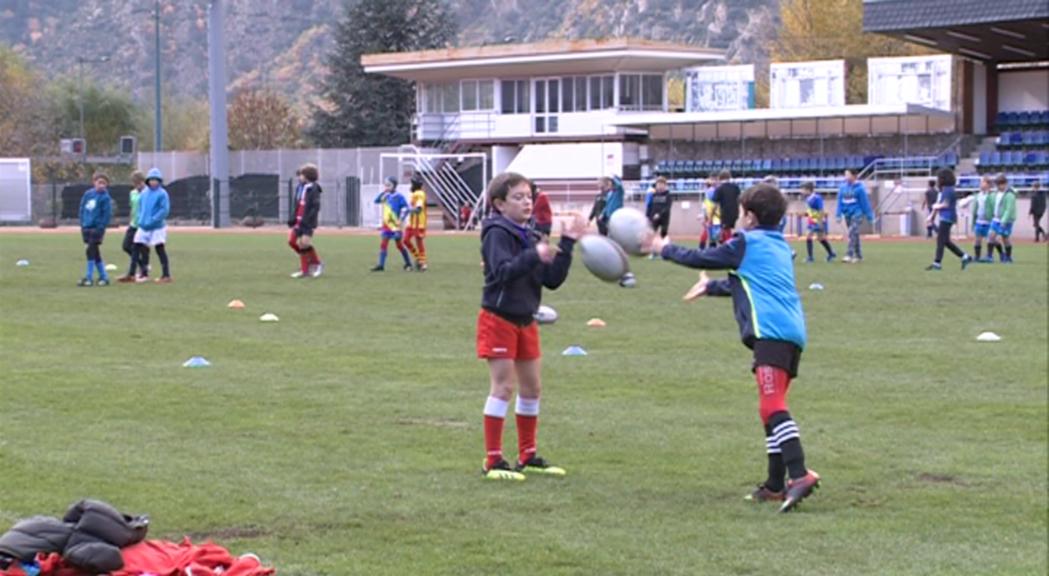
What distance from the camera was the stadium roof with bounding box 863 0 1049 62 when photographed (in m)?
49.3

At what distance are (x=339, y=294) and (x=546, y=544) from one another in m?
16.9

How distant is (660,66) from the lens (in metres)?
72.6

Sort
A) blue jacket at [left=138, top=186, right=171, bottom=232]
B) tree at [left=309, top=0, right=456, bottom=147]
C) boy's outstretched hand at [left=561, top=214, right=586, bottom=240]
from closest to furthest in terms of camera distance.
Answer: boy's outstretched hand at [left=561, top=214, right=586, bottom=240]
blue jacket at [left=138, top=186, right=171, bottom=232]
tree at [left=309, top=0, right=456, bottom=147]

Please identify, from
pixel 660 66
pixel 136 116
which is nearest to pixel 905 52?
pixel 660 66

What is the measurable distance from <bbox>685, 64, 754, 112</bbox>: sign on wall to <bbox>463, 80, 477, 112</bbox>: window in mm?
10228

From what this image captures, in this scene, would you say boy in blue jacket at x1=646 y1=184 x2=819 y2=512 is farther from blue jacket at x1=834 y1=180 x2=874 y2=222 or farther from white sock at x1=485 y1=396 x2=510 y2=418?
blue jacket at x1=834 y1=180 x2=874 y2=222

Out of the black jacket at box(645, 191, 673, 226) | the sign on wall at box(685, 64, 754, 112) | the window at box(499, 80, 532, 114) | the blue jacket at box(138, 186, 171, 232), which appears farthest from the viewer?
the window at box(499, 80, 532, 114)

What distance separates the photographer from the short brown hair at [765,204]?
30.3ft

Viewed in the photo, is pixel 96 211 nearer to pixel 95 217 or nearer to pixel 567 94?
pixel 95 217

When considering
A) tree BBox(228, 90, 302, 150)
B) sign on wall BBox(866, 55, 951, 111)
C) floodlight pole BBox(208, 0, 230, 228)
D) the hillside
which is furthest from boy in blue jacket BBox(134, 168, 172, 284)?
the hillside

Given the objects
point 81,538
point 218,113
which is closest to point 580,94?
point 218,113

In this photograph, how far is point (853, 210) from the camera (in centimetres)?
3431

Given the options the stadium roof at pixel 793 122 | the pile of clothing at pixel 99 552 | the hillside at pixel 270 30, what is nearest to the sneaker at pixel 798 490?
the pile of clothing at pixel 99 552

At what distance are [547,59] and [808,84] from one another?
11560 mm
